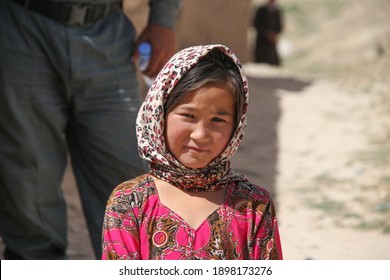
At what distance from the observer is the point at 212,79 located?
221cm

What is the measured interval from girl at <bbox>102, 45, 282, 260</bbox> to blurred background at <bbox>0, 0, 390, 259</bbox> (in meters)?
2.05

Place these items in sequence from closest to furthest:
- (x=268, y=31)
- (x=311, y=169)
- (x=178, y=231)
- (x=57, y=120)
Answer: (x=178, y=231) < (x=57, y=120) < (x=311, y=169) < (x=268, y=31)

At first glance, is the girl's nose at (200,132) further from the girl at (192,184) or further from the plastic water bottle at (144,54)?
the plastic water bottle at (144,54)

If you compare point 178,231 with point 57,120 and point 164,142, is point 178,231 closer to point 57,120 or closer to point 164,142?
point 164,142

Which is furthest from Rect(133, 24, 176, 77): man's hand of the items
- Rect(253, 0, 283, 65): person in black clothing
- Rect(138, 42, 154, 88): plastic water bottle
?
Rect(253, 0, 283, 65): person in black clothing

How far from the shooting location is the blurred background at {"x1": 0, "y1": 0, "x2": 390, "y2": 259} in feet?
16.6

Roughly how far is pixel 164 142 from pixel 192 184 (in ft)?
0.46

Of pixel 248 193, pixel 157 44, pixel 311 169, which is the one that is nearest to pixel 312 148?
pixel 311 169

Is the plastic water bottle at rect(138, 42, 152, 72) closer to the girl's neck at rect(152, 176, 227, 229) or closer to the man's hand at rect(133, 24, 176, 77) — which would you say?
the man's hand at rect(133, 24, 176, 77)

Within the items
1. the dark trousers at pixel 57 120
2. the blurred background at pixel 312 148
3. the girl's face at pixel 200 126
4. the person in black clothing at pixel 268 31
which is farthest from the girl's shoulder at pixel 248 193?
the person in black clothing at pixel 268 31

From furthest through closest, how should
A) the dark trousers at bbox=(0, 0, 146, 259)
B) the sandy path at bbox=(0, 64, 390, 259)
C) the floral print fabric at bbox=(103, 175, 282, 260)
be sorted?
the sandy path at bbox=(0, 64, 390, 259)
the dark trousers at bbox=(0, 0, 146, 259)
the floral print fabric at bbox=(103, 175, 282, 260)

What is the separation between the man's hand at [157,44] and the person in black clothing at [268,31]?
10484 millimetres

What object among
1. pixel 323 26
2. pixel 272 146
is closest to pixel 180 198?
pixel 272 146

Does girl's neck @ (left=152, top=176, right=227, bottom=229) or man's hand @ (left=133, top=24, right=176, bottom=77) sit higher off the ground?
man's hand @ (left=133, top=24, right=176, bottom=77)
